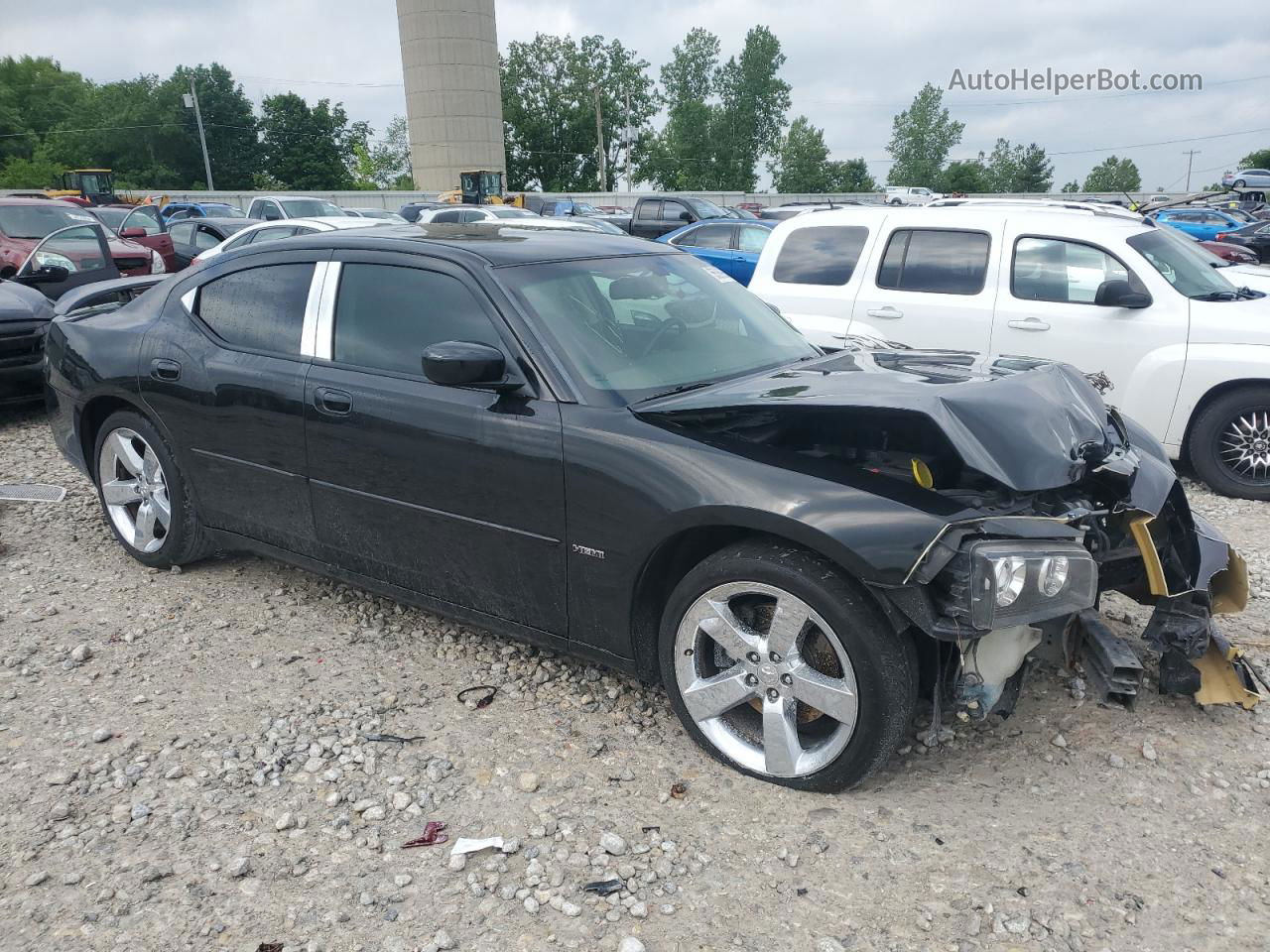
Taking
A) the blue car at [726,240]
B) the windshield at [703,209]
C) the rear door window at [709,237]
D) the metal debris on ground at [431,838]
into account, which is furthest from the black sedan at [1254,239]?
the metal debris on ground at [431,838]

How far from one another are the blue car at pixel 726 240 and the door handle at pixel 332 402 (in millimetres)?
11312

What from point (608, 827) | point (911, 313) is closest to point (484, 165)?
point (911, 313)

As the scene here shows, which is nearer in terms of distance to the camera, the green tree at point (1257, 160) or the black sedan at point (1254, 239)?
the black sedan at point (1254, 239)

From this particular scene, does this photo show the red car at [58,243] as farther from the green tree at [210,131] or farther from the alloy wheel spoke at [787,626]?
the green tree at [210,131]

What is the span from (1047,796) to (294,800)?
235 centimetres

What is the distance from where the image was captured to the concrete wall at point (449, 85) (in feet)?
200

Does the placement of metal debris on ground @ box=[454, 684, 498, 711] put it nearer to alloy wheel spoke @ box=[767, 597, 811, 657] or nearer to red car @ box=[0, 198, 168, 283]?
alloy wheel spoke @ box=[767, 597, 811, 657]

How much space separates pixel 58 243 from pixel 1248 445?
37.4 ft

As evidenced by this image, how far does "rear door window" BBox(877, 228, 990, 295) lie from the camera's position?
668 cm

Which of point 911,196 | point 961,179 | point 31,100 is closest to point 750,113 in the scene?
point 961,179

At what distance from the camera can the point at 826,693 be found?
2.79 meters

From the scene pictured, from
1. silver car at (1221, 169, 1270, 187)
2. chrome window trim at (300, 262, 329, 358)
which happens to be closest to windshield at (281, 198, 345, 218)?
chrome window trim at (300, 262, 329, 358)

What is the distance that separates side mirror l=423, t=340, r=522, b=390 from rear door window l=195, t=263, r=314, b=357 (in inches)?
41.6

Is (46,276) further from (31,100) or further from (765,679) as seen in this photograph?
(31,100)
